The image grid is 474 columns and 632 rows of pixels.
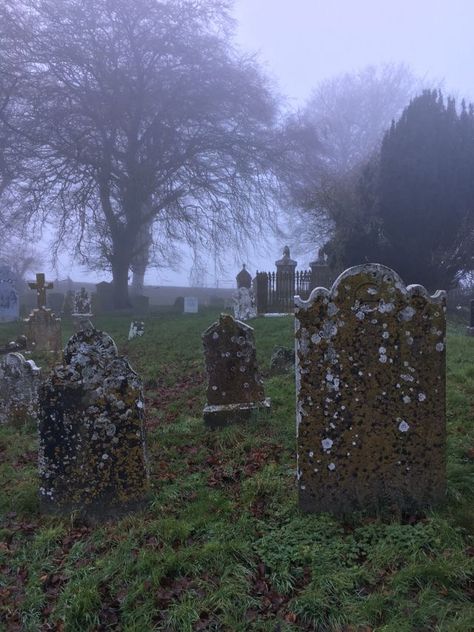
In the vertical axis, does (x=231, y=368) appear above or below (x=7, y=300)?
below

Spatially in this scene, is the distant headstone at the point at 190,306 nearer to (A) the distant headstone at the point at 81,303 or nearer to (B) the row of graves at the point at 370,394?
(A) the distant headstone at the point at 81,303

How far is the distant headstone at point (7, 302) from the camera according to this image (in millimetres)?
23344

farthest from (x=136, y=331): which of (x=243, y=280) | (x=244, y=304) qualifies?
(x=243, y=280)

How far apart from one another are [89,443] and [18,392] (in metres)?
3.59

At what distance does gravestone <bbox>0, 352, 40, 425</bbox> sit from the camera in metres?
7.34

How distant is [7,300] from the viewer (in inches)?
923

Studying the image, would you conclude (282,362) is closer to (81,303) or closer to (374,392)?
(374,392)

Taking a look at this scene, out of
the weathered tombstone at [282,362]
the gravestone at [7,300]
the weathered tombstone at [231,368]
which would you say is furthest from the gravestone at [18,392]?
the gravestone at [7,300]

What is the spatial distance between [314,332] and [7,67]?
23373 millimetres

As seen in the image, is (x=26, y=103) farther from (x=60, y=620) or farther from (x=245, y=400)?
(x=60, y=620)

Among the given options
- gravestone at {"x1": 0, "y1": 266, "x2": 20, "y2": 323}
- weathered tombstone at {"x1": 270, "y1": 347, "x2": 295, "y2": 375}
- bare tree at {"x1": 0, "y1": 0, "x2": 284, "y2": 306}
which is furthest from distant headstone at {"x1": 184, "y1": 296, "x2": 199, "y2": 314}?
weathered tombstone at {"x1": 270, "y1": 347, "x2": 295, "y2": 375}

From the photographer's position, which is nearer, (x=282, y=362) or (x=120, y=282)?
(x=282, y=362)

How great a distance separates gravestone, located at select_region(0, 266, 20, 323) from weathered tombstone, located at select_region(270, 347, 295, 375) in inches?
704

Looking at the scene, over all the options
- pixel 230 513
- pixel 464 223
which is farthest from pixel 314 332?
pixel 464 223
